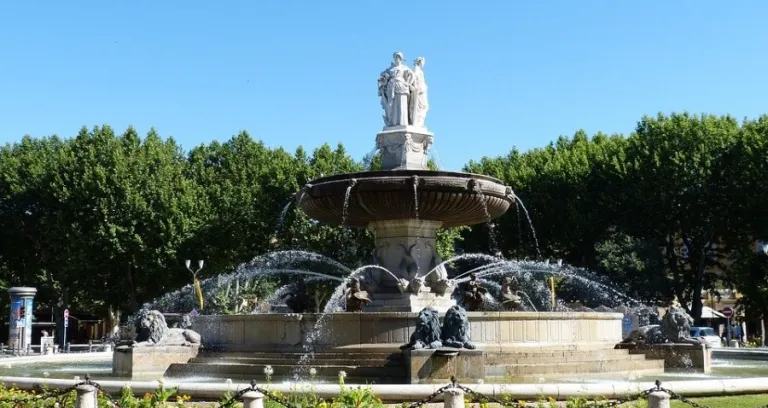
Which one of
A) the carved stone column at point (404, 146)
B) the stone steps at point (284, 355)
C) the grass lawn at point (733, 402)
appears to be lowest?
the grass lawn at point (733, 402)

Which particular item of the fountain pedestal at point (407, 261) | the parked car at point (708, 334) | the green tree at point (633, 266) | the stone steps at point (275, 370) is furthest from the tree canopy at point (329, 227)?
the stone steps at point (275, 370)

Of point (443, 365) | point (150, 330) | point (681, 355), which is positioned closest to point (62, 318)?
point (150, 330)

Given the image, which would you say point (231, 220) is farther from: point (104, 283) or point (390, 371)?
point (390, 371)

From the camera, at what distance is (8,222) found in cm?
3997

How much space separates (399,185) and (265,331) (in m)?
4.11

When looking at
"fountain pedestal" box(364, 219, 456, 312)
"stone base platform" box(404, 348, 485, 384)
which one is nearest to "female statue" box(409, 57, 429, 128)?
"fountain pedestal" box(364, 219, 456, 312)

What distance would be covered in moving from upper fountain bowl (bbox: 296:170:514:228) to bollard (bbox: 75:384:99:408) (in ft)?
A: 30.3

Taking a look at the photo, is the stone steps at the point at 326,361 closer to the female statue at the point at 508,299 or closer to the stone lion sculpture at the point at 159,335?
the stone lion sculpture at the point at 159,335

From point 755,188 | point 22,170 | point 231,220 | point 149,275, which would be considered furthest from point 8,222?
point 755,188

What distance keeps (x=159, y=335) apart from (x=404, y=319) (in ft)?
15.7

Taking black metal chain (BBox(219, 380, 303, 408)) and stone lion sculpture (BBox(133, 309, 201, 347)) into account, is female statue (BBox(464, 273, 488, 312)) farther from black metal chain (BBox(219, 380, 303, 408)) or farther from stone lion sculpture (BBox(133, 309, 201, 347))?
black metal chain (BBox(219, 380, 303, 408))

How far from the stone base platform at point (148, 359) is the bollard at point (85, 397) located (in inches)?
259

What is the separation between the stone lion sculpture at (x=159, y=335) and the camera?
1567 centimetres

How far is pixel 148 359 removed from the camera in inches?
602
